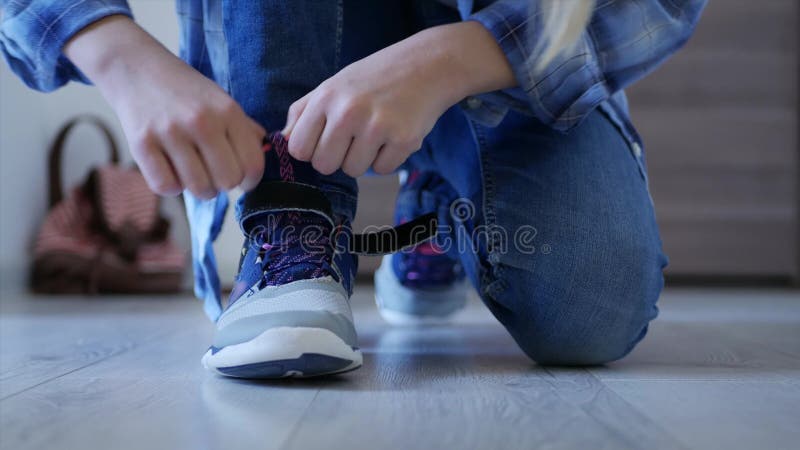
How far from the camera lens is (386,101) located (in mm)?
580

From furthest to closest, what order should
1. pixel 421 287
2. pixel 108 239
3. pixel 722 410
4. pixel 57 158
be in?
pixel 57 158
pixel 108 239
pixel 421 287
pixel 722 410

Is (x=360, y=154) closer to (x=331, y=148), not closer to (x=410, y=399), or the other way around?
(x=331, y=148)

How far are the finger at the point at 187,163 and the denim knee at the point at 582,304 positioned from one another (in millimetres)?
330

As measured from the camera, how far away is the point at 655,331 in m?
1.09

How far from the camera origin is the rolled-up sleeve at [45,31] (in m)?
0.62

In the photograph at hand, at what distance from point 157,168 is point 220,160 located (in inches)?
1.8

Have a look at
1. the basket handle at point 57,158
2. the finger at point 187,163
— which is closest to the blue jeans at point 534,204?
the finger at point 187,163

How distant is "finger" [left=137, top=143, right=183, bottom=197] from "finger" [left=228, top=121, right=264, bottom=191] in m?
0.05

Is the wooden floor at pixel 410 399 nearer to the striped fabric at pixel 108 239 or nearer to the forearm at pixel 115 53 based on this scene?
the forearm at pixel 115 53

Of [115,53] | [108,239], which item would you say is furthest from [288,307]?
[108,239]

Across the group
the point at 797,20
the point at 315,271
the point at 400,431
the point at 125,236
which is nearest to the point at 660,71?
the point at 797,20

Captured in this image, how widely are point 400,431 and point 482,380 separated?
19cm

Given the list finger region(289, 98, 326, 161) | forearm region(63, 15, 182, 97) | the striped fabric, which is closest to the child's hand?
finger region(289, 98, 326, 161)

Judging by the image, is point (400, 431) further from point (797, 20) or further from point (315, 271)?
point (797, 20)
